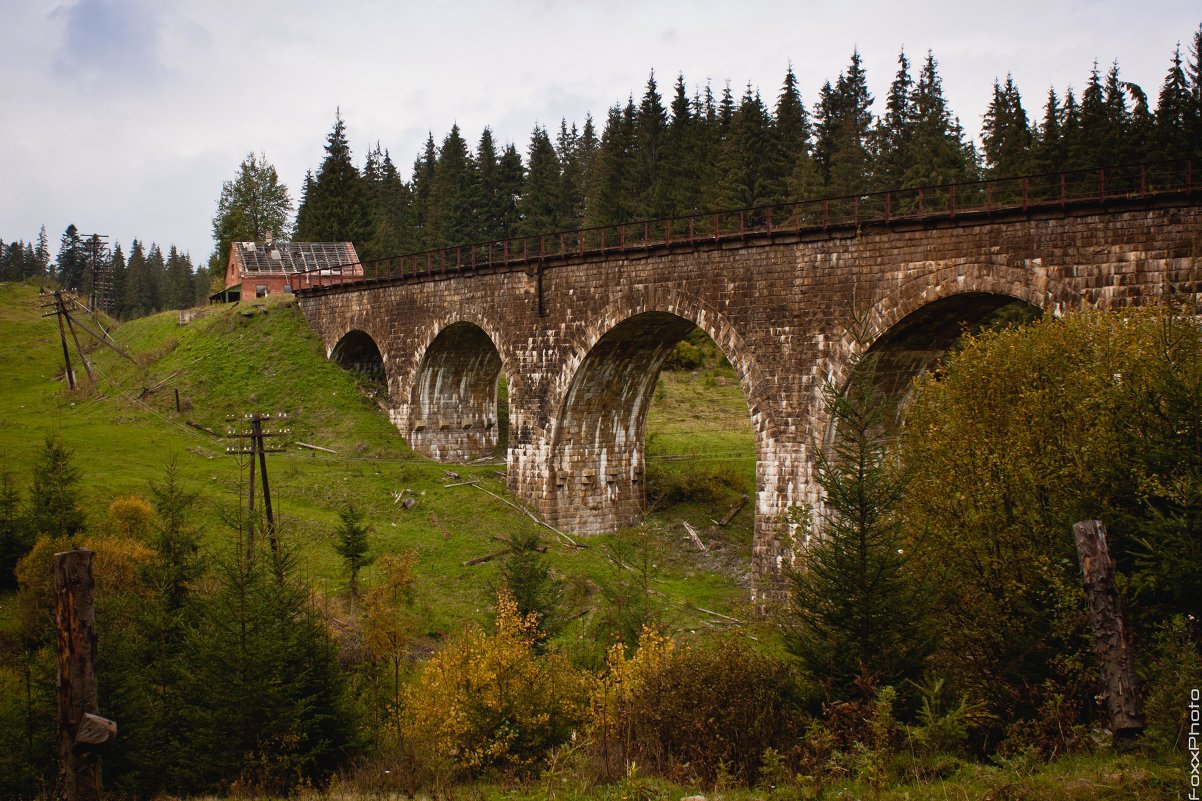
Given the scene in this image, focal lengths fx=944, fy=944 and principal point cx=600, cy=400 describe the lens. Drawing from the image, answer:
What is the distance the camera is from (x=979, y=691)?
48.0 ft

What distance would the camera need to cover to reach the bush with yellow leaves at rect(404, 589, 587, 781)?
16859mm

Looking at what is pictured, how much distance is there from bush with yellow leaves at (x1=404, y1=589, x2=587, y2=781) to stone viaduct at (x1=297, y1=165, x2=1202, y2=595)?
5621 millimetres

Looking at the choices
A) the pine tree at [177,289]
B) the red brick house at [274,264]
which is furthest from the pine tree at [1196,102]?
the pine tree at [177,289]

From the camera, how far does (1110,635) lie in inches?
477

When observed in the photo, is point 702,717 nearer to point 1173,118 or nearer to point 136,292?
point 1173,118

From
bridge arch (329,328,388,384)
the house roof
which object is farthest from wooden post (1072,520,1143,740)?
the house roof

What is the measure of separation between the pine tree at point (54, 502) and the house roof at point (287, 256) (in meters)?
37.9

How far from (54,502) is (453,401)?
19566mm

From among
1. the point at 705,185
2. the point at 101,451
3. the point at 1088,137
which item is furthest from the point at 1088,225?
the point at 705,185

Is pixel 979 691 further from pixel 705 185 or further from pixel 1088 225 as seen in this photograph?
pixel 705 185

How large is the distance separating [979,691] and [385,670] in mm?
13258

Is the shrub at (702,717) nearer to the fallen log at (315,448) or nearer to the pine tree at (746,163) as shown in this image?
the fallen log at (315,448)

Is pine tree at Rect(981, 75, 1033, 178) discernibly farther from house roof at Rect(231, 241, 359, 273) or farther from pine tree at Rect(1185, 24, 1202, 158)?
house roof at Rect(231, 241, 359, 273)

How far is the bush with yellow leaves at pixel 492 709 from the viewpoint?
1686 cm
